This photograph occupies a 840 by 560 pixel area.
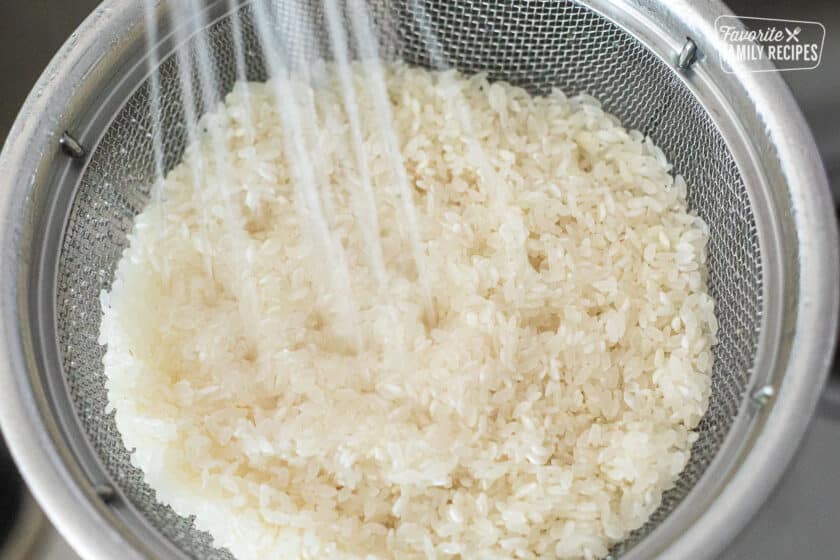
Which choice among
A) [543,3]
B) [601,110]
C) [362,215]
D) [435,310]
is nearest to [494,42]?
[543,3]

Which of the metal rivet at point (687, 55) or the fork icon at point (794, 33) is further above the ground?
the fork icon at point (794, 33)

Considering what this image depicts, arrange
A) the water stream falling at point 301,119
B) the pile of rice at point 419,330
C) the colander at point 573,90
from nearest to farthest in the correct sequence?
1. the colander at point 573,90
2. the pile of rice at point 419,330
3. the water stream falling at point 301,119

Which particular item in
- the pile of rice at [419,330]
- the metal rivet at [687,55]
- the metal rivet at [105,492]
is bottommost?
the metal rivet at [105,492]

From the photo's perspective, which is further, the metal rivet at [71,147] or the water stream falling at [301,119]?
the water stream falling at [301,119]

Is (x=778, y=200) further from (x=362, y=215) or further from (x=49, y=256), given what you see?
(x=49, y=256)
